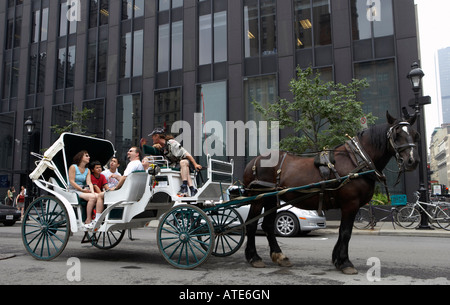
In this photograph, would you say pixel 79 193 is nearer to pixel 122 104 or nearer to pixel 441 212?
pixel 441 212

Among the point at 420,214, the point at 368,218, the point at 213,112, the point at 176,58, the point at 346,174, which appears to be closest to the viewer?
the point at 346,174

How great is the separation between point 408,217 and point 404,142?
393 inches

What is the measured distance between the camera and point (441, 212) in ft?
45.3

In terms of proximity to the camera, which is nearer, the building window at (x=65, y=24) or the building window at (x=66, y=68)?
the building window at (x=66, y=68)

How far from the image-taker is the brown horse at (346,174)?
5707 millimetres

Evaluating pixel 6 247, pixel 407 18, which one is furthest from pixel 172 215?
pixel 407 18

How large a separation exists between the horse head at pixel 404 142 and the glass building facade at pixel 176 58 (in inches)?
593

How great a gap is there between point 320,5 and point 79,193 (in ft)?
64.8

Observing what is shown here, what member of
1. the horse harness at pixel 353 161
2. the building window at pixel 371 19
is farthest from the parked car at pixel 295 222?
the building window at pixel 371 19

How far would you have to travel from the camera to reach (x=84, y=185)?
7.51 meters

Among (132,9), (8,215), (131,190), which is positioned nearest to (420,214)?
(131,190)

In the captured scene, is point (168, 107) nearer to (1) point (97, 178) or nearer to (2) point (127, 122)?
(2) point (127, 122)

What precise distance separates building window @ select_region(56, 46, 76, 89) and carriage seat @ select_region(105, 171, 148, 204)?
25.2 m

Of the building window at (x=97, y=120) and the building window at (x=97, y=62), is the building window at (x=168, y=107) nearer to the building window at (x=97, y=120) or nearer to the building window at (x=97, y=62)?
the building window at (x=97, y=120)
